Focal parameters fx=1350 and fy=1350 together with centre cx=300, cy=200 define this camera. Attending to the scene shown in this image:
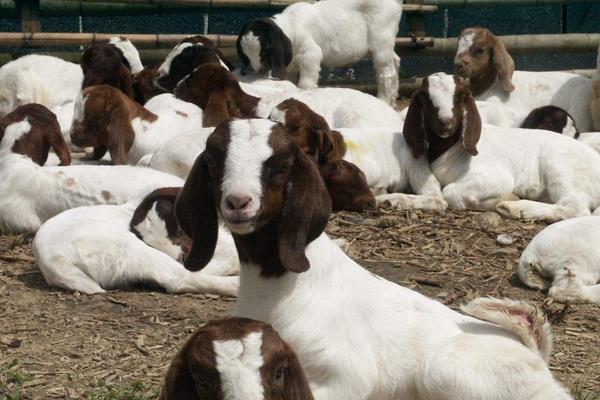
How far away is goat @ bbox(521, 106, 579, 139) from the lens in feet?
40.4

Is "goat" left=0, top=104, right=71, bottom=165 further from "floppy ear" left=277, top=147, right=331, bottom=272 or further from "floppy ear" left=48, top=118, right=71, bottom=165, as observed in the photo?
"floppy ear" left=277, top=147, right=331, bottom=272

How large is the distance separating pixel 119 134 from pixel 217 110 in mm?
1063

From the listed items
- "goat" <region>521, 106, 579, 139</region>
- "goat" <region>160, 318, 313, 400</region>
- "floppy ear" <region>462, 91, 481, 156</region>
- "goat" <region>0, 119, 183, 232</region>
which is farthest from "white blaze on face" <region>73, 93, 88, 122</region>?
"goat" <region>160, 318, 313, 400</region>

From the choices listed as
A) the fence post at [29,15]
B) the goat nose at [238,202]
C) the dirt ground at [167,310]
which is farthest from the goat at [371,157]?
the fence post at [29,15]

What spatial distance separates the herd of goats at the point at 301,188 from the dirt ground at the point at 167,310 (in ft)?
0.75

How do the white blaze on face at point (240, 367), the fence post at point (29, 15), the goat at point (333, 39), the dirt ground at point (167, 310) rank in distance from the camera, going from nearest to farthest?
the white blaze on face at point (240, 367) < the dirt ground at point (167, 310) < the goat at point (333, 39) < the fence post at point (29, 15)

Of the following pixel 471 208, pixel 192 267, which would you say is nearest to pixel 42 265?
pixel 192 267

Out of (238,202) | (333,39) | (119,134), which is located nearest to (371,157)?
(119,134)

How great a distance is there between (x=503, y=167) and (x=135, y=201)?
3387 mm

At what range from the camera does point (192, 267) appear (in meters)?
6.09

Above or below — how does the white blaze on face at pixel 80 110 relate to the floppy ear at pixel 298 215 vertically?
below

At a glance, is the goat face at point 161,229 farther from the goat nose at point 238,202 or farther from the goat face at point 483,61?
the goat face at point 483,61

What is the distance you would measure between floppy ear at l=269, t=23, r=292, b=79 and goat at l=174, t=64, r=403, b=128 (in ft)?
5.28

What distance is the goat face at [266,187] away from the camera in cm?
556
